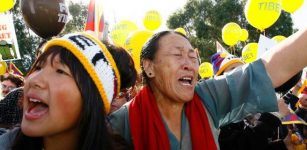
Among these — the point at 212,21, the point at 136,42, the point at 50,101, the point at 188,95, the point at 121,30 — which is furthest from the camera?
the point at 212,21

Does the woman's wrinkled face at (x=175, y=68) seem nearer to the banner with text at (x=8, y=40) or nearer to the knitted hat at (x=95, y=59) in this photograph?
the knitted hat at (x=95, y=59)

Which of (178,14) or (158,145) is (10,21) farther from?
(178,14)

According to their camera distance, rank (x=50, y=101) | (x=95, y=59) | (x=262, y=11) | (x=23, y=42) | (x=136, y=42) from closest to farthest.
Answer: (x=50, y=101) → (x=95, y=59) → (x=136, y=42) → (x=262, y=11) → (x=23, y=42)

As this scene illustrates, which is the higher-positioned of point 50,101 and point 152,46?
point 152,46

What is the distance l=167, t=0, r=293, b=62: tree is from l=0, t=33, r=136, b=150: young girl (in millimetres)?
21574

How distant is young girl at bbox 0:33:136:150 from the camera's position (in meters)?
1.49

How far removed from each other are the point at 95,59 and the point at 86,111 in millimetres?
221

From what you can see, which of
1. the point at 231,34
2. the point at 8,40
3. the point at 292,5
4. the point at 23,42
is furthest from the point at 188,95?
the point at 23,42

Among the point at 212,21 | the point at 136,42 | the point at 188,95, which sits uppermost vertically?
the point at 212,21

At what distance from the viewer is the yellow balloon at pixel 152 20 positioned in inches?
248

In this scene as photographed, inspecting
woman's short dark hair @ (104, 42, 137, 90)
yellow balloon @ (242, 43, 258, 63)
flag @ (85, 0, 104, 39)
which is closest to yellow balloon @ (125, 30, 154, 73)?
flag @ (85, 0, 104, 39)

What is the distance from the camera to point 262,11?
16.9 feet

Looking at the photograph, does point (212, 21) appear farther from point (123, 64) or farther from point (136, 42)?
point (123, 64)

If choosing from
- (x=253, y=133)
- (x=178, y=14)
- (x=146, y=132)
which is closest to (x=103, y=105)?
(x=146, y=132)
